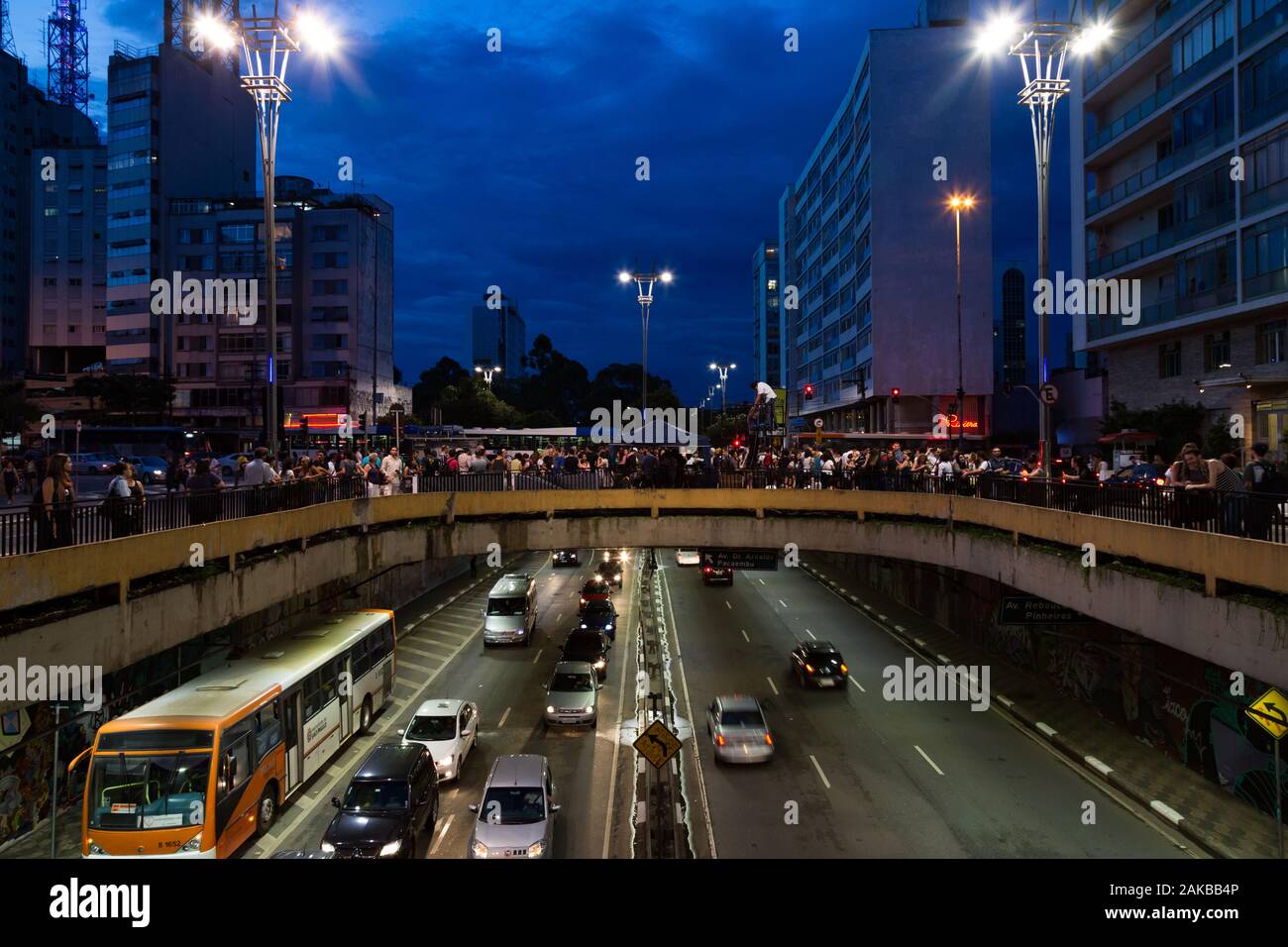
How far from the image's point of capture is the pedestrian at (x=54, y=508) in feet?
38.2

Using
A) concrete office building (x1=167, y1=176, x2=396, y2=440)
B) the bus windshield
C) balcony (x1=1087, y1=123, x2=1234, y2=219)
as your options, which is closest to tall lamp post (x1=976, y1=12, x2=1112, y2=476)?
balcony (x1=1087, y1=123, x2=1234, y2=219)

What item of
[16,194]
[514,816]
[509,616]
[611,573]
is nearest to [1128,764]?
[514,816]

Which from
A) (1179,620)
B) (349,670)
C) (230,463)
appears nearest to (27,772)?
(349,670)

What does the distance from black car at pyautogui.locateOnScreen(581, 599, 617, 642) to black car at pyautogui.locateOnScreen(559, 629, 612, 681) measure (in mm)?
3089

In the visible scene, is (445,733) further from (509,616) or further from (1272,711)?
(1272,711)

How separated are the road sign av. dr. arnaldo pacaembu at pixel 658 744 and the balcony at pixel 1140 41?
37.8 metres

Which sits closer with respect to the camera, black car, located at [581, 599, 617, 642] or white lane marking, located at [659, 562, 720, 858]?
white lane marking, located at [659, 562, 720, 858]

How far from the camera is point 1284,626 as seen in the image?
1166 cm

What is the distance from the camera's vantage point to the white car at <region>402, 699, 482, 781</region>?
62.3 ft

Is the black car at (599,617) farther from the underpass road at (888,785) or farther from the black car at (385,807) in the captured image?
the black car at (385,807)

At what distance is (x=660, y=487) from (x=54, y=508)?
56.6 feet

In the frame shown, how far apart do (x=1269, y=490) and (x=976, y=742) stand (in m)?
10.8

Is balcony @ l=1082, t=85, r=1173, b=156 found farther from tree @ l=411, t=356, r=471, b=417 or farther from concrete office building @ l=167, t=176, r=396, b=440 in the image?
tree @ l=411, t=356, r=471, b=417
